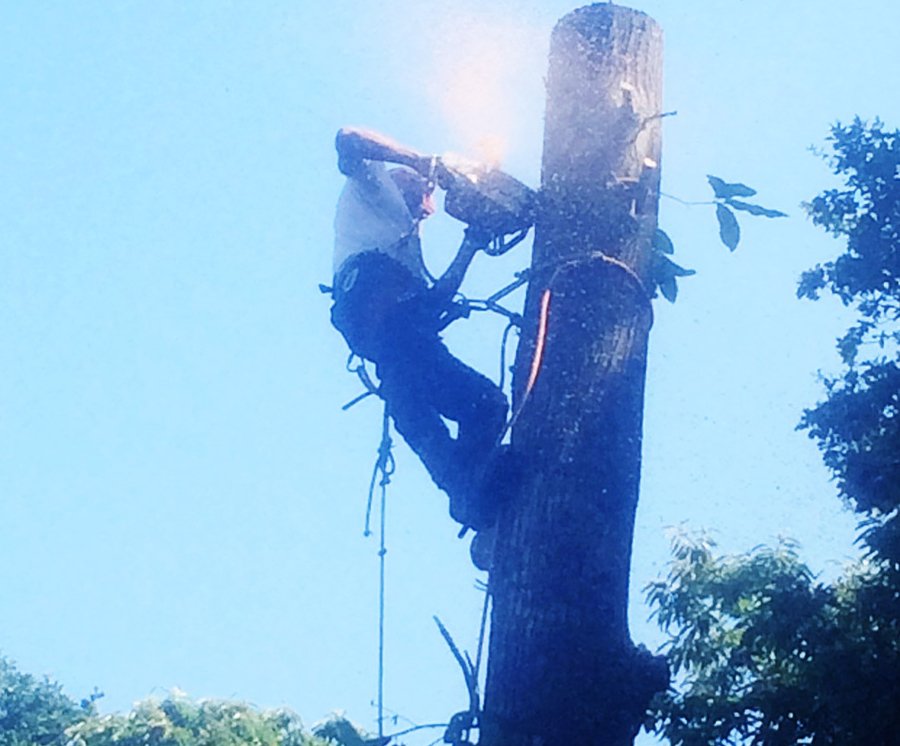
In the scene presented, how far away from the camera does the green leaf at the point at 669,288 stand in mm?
3562

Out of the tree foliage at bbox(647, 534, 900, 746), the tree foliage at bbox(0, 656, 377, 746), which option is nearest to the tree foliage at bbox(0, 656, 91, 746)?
the tree foliage at bbox(0, 656, 377, 746)

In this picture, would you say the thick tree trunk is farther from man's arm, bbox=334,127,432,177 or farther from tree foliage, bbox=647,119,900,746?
tree foliage, bbox=647,119,900,746

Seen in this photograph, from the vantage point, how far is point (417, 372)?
377cm

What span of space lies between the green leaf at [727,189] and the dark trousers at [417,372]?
995 mm

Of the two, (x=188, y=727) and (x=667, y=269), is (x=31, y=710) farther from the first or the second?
(x=667, y=269)

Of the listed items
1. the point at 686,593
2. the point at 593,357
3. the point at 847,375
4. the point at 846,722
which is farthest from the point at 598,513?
the point at 847,375

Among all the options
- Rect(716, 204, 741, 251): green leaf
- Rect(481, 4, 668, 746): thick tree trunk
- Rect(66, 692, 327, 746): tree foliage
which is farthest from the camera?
Rect(66, 692, 327, 746): tree foliage

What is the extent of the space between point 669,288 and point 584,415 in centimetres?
80

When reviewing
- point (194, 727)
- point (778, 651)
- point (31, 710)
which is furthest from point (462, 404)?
point (31, 710)

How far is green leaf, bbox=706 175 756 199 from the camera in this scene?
12.0 ft

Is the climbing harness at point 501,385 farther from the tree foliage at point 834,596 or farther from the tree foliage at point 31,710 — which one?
the tree foliage at point 31,710

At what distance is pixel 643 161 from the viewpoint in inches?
132

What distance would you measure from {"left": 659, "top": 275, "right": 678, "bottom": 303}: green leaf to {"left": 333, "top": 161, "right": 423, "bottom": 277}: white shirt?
90 centimetres

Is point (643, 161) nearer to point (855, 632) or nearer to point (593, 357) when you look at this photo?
point (593, 357)
